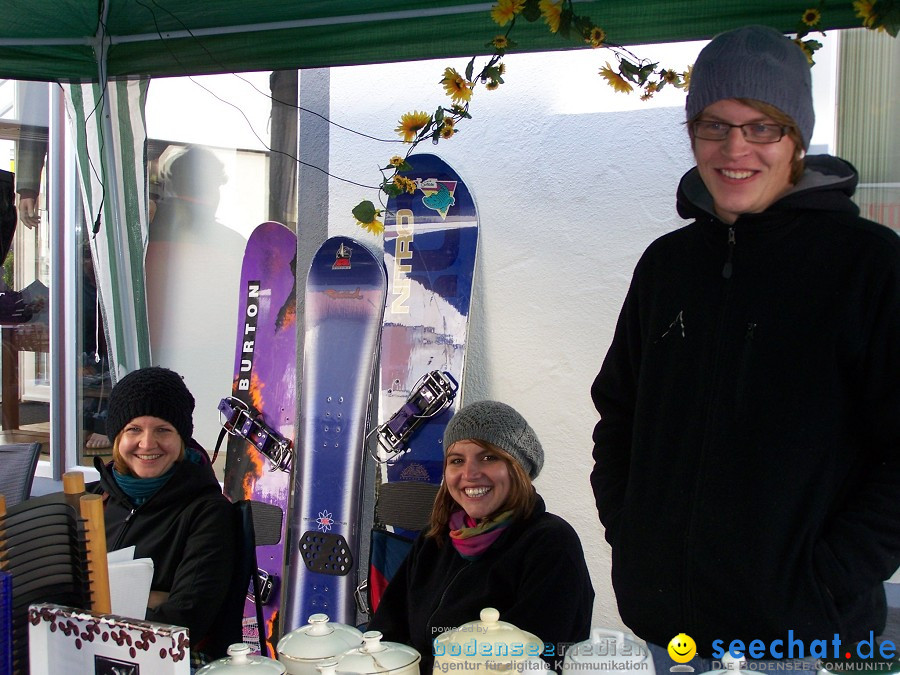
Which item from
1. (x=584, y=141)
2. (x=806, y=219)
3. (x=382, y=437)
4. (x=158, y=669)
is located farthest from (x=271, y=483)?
(x=806, y=219)

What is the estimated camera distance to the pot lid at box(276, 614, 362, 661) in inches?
39.5

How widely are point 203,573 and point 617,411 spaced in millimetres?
1109

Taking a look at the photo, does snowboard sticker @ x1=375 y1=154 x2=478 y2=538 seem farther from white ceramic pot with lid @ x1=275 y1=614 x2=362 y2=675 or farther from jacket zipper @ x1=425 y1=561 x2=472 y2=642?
white ceramic pot with lid @ x1=275 y1=614 x2=362 y2=675

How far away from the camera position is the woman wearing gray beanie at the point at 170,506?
1.98 meters

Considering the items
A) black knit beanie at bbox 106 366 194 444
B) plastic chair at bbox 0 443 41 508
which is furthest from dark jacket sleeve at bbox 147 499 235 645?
plastic chair at bbox 0 443 41 508

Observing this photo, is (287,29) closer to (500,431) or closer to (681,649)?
(500,431)

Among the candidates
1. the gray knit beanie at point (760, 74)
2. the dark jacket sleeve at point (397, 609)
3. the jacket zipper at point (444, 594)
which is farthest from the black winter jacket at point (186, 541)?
the gray knit beanie at point (760, 74)

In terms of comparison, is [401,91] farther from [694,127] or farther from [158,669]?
[158,669]

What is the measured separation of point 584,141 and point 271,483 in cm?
155

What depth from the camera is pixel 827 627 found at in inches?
43.0

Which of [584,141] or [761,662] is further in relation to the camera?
[584,141]

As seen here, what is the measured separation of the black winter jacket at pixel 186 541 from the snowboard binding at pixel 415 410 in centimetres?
65

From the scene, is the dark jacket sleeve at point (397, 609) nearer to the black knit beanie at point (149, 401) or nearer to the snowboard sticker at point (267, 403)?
the black knit beanie at point (149, 401)

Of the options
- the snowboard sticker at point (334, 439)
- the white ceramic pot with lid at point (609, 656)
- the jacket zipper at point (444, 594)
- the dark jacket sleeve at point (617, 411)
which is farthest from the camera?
the snowboard sticker at point (334, 439)
